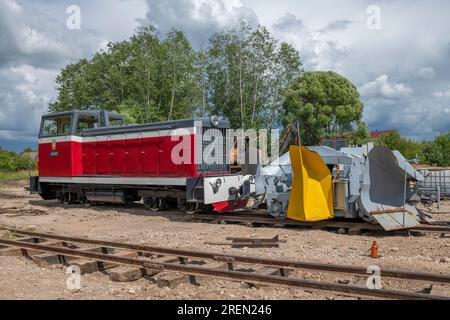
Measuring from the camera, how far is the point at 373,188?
9648 mm

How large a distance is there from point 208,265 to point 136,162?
7.96 m

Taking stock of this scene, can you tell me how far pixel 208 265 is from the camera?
6.53m

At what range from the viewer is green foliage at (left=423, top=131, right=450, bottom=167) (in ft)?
108

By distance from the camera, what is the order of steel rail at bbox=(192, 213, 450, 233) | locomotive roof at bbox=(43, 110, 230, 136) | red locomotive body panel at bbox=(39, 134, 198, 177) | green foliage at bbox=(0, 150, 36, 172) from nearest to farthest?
steel rail at bbox=(192, 213, 450, 233), locomotive roof at bbox=(43, 110, 230, 136), red locomotive body panel at bbox=(39, 134, 198, 177), green foliage at bbox=(0, 150, 36, 172)

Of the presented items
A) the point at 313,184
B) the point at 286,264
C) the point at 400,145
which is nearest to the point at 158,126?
the point at 313,184

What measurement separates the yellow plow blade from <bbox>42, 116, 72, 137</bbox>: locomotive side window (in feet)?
30.5

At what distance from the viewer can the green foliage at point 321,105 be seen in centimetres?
3159

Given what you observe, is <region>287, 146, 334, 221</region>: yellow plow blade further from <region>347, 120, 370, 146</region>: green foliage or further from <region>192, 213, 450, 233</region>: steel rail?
<region>347, 120, 370, 146</region>: green foliage

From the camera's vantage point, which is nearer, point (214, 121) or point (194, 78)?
point (214, 121)

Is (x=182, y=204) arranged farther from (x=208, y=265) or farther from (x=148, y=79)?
(x=148, y=79)

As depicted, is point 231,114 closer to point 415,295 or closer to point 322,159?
point 322,159

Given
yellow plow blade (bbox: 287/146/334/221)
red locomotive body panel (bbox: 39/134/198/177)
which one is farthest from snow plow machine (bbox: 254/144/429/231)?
red locomotive body panel (bbox: 39/134/198/177)
